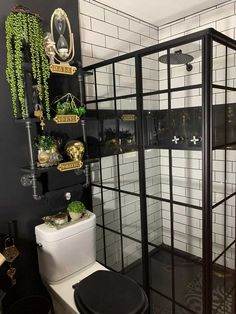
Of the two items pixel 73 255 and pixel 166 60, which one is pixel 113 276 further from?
pixel 166 60

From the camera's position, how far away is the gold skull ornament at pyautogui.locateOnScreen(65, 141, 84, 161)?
5.20ft

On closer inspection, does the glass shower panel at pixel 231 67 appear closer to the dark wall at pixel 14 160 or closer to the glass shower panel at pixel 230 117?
the glass shower panel at pixel 230 117

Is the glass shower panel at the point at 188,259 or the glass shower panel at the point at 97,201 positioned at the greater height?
the glass shower panel at the point at 97,201

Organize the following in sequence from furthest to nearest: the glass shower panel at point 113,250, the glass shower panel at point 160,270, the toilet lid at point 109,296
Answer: the glass shower panel at point 113,250
the glass shower panel at point 160,270
the toilet lid at point 109,296

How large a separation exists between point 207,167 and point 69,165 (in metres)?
0.82

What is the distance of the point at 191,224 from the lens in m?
Result: 2.06

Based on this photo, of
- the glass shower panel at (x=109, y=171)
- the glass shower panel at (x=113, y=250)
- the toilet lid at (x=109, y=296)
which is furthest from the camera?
the glass shower panel at (x=113, y=250)

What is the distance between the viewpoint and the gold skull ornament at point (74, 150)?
1585mm

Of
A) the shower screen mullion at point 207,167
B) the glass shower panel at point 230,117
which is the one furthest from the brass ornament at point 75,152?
the glass shower panel at point 230,117

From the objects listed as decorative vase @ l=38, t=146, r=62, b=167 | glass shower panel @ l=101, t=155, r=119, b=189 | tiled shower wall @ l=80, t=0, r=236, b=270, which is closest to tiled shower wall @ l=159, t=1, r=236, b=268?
tiled shower wall @ l=80, t=0, r=236, b=270

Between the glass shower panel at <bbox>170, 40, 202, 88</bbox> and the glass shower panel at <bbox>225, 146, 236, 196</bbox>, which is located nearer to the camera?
the glass shower panel at <bbox>170, 40, 202, 88</bbox>

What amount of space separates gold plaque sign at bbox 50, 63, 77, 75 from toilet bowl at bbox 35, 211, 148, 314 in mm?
949

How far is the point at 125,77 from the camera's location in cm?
167

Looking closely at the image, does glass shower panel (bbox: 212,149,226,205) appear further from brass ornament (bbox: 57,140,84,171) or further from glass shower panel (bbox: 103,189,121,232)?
brass ornament (bbox: 57,140,84,171)
